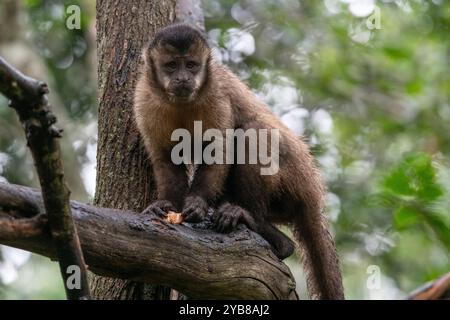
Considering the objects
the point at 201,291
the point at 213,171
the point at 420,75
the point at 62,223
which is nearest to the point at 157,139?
the point at 213,171

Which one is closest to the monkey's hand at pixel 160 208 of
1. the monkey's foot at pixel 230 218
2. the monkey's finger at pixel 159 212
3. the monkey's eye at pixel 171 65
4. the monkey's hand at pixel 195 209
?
the monkey's finger at pixel 159 212

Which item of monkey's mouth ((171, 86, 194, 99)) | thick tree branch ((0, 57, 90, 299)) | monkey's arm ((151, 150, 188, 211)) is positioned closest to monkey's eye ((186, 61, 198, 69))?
monkey's mouth ((171, 86, 194, 99))

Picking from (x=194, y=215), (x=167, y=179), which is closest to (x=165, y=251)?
(x=194, y=215)

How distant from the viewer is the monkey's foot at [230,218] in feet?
21.7

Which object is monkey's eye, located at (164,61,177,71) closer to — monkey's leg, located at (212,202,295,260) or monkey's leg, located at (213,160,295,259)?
monkey's leg, located at (213,160,295,259)

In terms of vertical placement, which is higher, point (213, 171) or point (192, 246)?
point (213, 171)

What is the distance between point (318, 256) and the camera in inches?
290

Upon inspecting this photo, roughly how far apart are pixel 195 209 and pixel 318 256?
1593 mm

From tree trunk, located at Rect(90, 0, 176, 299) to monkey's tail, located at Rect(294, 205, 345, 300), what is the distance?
1626 mm

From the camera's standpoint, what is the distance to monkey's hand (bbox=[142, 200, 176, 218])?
6.36m

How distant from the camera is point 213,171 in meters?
7.11

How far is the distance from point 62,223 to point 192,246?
175cm
